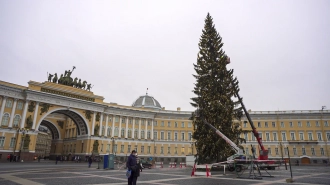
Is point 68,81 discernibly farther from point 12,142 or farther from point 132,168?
point 132,168

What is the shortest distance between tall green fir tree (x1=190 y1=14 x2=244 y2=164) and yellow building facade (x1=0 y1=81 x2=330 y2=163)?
2425cm

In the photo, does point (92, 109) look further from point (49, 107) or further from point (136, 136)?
point (136, 136)

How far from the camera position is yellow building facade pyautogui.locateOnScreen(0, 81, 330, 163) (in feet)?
156

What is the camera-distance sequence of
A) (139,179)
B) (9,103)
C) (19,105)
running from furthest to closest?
(19,105), (9,103), (139,179)

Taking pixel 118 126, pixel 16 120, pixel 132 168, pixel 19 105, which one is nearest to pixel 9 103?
pixel 19 105

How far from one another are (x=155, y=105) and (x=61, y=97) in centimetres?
3499

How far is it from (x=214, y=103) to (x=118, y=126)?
141 ft

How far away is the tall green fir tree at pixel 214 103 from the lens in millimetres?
25469

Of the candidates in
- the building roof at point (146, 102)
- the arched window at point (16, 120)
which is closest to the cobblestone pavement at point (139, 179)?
the arched window at point (16, 120)

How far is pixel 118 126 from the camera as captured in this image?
63656 mm

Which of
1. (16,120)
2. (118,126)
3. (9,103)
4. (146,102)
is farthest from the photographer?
(146,102)

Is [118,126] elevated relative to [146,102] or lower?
lower

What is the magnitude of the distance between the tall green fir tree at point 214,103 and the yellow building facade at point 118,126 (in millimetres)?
24248

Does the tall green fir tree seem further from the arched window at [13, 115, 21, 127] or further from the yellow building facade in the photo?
the arched window at [13, 115, 21, 127]
